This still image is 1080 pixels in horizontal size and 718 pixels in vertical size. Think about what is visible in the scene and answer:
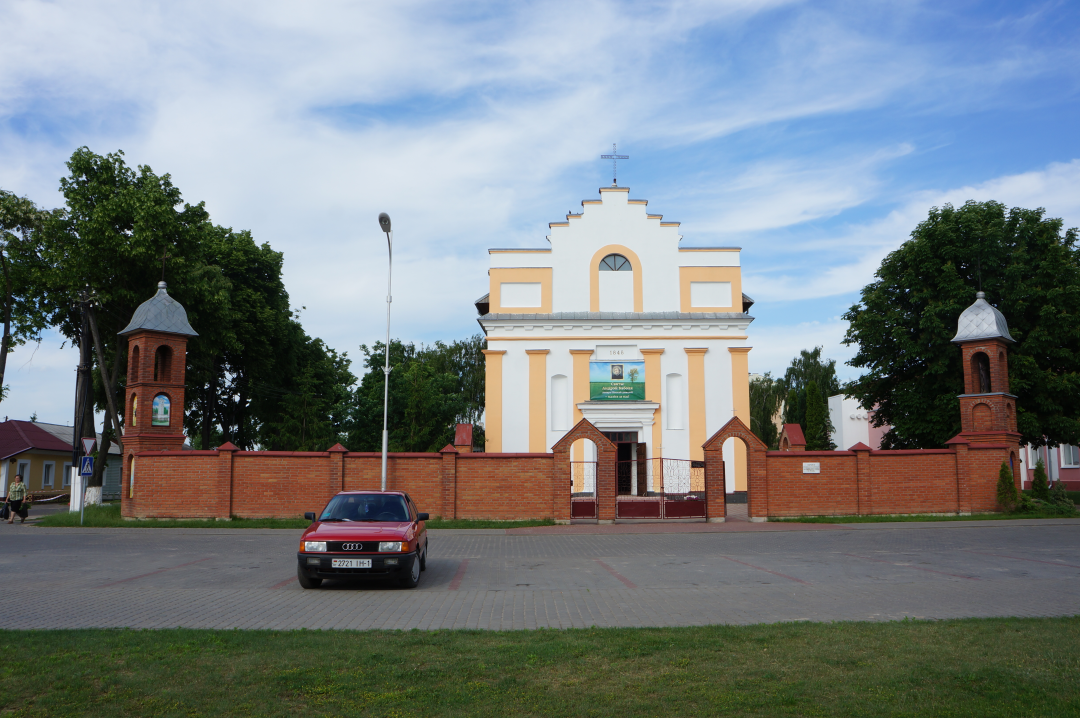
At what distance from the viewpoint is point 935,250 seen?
1206 inches

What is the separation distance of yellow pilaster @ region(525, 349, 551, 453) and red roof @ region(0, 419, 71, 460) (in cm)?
2902

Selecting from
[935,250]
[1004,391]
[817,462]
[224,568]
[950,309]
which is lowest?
[224,568]

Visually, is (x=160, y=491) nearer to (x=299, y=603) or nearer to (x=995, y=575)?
(x=299, y=603)

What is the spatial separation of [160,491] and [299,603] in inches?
627

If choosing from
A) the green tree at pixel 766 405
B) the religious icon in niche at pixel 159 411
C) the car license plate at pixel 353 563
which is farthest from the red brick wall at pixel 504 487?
the green tree at pixel 766 405

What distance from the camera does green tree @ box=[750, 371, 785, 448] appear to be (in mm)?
59281

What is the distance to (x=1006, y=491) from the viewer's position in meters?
24.3

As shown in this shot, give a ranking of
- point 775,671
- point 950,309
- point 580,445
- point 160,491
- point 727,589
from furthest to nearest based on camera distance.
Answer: point 580,445, point 950,309, point 160,491, point 727,589, point 775,671

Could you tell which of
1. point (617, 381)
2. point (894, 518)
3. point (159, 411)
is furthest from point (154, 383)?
point (894, 518)

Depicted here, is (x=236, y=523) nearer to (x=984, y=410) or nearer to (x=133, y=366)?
(x=133, y=366)

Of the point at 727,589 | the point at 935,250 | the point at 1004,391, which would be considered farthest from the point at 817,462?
the point at 727,589

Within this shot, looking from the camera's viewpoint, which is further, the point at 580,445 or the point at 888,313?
the point at 580,445

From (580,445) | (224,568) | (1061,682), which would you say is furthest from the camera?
(580,445)

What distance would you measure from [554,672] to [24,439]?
48167mm
